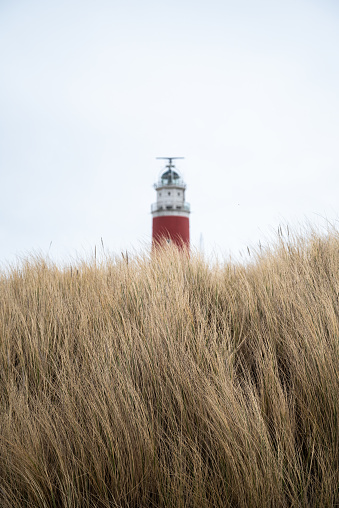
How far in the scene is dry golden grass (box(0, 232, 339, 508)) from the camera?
46.2 inches

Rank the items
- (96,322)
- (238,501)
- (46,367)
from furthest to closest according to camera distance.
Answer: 1. (96,322)
2. (46,367)
3. (238,501)

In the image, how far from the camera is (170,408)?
4.42ft

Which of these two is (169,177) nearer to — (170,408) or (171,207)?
(171,207)

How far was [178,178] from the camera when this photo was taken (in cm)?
2020

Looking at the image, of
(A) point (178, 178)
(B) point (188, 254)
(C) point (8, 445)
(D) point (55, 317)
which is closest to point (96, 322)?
(D) point (55, 317)

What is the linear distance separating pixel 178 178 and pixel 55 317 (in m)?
18.7

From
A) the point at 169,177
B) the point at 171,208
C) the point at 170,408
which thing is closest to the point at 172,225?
the point at 171,208

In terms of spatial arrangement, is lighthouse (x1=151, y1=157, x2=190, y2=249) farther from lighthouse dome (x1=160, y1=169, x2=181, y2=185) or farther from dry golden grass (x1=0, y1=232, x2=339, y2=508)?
dry golden grass (x1=0, y1=232, x2=339, y2=508)

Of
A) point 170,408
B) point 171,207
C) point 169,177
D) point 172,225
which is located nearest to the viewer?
point 170,408

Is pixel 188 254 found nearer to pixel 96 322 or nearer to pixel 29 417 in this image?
pixel 96 322

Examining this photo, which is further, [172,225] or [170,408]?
[172,225]

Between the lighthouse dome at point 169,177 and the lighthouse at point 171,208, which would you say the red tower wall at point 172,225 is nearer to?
the lighthouse at point 171,208

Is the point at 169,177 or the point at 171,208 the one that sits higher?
the point at 169,177

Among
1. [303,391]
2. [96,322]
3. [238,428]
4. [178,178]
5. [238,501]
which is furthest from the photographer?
[178,178]
